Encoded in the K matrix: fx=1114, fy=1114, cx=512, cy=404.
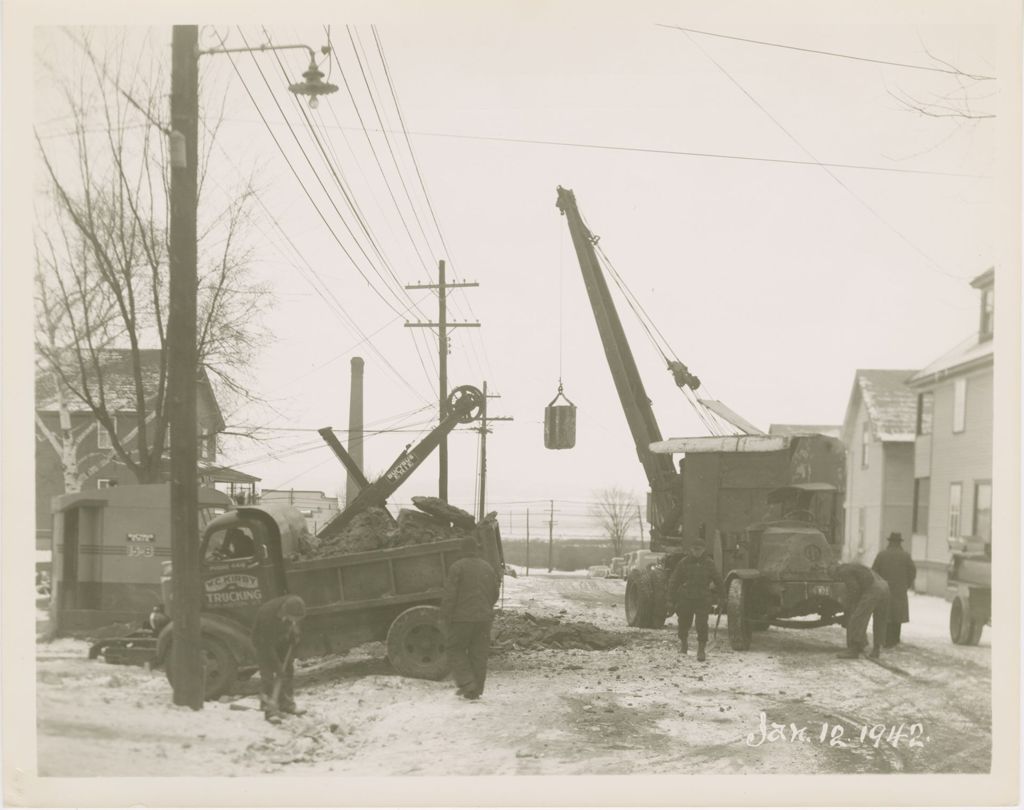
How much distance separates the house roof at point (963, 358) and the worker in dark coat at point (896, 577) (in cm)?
159

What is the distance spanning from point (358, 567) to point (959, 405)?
515 cm

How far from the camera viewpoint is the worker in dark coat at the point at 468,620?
8.91 m

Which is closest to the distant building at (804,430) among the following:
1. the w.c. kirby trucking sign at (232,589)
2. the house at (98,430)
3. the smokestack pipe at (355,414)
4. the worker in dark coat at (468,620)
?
the worker in dark coat at (468,620)

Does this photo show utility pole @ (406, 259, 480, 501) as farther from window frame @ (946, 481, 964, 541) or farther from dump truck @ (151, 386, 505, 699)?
window frame @ (946, 481, 964, 541)

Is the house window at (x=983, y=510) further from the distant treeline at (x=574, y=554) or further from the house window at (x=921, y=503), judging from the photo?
the distant treeline at (x=574, y=554)

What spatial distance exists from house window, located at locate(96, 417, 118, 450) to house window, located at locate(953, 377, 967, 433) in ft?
22.0

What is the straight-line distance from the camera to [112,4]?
8414 millimetres

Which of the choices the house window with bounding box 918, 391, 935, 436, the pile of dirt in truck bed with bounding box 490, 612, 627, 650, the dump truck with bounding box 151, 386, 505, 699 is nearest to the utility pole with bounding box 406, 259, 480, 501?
the dump truck with bounding box 151, 386, 505, 699

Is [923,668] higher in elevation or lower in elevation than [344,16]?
lower

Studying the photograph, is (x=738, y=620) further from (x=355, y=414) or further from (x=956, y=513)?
(x=355, y=414)

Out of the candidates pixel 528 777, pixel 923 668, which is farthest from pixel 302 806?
pixel 923 668

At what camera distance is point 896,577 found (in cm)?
991

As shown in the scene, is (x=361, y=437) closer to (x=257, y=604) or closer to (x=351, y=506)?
(x=351, y=506)

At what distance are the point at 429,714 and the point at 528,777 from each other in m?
0.95
